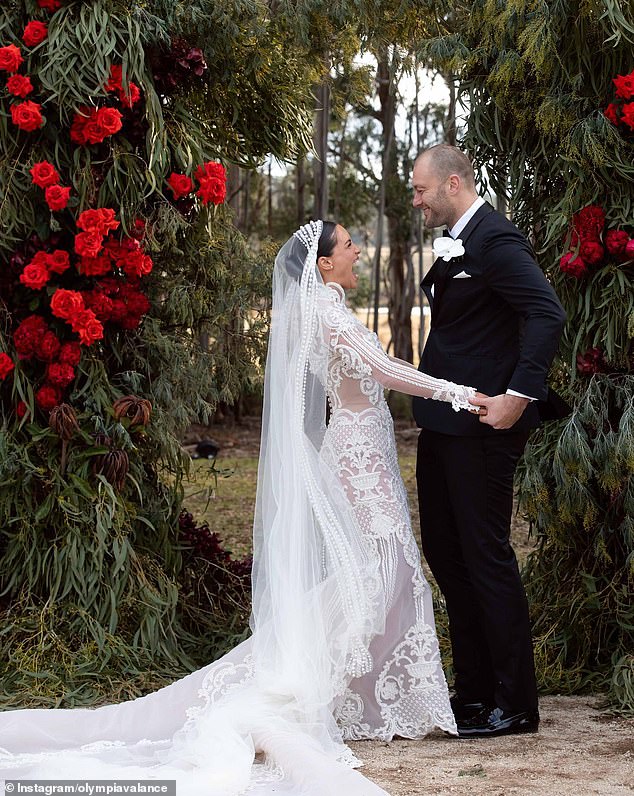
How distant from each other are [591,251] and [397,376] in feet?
2.75

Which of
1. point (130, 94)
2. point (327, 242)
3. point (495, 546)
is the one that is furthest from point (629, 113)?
point (130, 94)

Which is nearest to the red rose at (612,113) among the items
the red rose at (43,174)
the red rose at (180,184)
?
the red rose at (180,184)

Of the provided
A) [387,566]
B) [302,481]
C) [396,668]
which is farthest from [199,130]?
[396,668]

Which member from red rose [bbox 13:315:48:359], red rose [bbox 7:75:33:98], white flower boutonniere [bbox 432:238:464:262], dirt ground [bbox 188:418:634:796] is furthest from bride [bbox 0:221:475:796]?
red rose [bbox 7:75:33:98]

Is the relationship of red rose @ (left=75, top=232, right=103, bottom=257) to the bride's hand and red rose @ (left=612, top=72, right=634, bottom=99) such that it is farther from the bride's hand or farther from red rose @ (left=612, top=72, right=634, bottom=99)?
red rose @ (left=612, top=72, right=634, bottom=99)

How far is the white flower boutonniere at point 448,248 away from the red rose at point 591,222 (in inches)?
21.8

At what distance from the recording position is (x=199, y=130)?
159 inches

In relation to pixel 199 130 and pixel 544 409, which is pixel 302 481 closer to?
pixel 544 409

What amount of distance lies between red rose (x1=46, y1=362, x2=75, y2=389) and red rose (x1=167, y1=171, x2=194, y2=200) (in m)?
0.72

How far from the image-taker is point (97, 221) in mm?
3697

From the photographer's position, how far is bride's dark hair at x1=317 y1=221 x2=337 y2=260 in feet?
11.2

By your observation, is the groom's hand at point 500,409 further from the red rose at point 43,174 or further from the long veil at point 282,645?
the red rose at point 43,174

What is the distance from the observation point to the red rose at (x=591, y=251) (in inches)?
142

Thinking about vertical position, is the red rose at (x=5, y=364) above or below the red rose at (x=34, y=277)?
below
